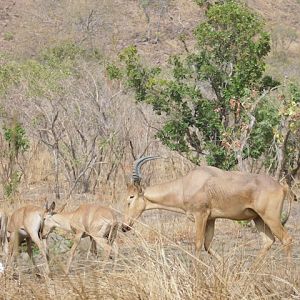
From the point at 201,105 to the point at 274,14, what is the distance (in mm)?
42669

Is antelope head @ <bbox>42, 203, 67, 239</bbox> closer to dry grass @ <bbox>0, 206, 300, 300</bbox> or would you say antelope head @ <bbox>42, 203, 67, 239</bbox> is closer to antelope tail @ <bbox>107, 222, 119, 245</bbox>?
antelope tail @ <bbox>107, 222, 119, 245</bbox>

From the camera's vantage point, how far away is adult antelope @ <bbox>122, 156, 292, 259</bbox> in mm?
10773

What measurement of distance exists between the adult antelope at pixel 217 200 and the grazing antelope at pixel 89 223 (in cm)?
38

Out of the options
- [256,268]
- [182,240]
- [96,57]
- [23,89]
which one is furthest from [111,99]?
[96,57]

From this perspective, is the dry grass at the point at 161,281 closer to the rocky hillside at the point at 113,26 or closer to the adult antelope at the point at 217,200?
the adult antelope at the point at 217,200

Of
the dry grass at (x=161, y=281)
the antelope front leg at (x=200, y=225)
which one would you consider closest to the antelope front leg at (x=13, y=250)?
the dry grass at (x=161, y=281)

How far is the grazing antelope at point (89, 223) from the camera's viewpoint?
33.4ft

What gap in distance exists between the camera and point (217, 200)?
1105cm

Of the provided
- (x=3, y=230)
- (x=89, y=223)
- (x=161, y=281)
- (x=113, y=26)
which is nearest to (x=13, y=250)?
(x=161, y=281)

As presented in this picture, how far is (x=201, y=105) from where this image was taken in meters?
14.2

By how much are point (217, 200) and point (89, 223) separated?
5.63ft

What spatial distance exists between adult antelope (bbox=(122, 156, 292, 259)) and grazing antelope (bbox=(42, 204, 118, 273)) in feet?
1.25

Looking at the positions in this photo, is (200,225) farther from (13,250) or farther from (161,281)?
(161,281)

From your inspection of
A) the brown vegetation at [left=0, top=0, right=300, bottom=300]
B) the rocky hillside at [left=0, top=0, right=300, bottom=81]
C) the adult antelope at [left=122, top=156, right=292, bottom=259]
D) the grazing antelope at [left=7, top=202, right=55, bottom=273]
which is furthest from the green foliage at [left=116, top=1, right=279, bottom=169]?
the rocky hillside at [left=0, top=0, right=300, bottom=81]
